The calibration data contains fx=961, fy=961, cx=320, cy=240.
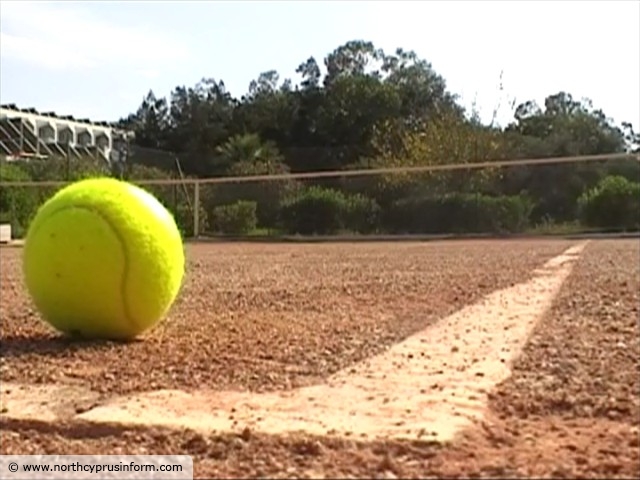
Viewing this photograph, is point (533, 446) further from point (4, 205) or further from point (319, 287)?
Result: point (4, 205)

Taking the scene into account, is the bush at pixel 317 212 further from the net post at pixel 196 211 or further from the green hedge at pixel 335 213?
the net post at pixel 196 211

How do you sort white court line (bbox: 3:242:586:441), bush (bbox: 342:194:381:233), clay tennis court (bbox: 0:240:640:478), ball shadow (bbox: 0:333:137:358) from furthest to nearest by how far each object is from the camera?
bush (bbox: 342:194:381:233), ball shadow (bbox: 0:333:137:358), white court line (bbox: 3:242:586:441), clay tennis court (bbox: 0:240:640:478)

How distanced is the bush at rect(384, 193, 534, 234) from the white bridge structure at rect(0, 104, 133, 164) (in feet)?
54.0

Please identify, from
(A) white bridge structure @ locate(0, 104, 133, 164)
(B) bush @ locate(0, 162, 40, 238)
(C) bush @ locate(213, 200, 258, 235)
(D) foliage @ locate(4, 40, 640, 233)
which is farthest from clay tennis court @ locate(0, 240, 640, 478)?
A: (A) white bridge structure @ locate(0, 104, 133, 164)

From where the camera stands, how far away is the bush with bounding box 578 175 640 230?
A: 2273 cm

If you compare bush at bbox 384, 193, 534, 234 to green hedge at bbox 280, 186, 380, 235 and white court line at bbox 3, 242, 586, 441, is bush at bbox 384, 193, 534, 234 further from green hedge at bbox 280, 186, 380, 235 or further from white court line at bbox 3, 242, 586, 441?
white court line at bbox 3, 242, 586, 441

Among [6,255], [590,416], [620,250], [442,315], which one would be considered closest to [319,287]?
[442,315]

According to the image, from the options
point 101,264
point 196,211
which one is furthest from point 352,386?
point 196,211

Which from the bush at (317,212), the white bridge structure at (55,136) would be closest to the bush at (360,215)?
the bush at (317,212)

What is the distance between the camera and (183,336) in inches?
224

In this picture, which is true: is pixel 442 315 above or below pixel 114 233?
below

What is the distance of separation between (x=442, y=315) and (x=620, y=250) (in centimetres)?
901

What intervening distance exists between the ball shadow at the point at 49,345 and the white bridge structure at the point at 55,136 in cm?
3254

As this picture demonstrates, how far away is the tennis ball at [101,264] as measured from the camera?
17.5 ft
